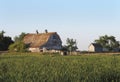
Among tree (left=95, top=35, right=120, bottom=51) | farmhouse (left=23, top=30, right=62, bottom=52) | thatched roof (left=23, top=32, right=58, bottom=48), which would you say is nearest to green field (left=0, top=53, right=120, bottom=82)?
farmhouse (left=23, top=30, right=62, bottom=52)

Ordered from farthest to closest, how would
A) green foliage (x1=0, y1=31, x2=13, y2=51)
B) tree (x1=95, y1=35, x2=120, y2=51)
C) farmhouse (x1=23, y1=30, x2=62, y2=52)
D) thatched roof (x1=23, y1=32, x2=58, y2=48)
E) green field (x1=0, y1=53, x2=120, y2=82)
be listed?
tree (x1=95, y1=35, x2=120, y2=51) → thatched roof (x1=23, y1=32, x2=58, y2=48) → farmhouse (x1=23, y1=30, x2=62, y2=52) → green foliage (x1=0, y1=31, x2=13, y2=51) → green field (x1=0, y1=53, x2=120, y2=82)

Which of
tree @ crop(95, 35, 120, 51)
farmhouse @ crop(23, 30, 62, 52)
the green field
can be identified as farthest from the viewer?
tree @ crop(95, 35, 120, 51)

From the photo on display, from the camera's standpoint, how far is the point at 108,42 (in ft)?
358

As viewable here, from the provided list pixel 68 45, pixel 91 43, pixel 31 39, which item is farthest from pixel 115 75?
pixel 91 43

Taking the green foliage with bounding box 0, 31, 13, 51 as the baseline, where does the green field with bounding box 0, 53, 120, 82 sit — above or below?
below

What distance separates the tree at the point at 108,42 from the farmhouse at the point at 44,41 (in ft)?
68.9

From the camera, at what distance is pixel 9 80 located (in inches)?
476

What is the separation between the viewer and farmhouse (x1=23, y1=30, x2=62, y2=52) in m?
86.7

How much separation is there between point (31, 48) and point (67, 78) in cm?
7657

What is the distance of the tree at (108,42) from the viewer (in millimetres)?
107906

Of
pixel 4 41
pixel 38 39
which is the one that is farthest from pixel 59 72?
pixel 38 39

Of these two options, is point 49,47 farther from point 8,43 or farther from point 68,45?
point 68,45

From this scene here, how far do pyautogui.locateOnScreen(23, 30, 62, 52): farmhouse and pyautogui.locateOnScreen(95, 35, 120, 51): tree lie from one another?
21.0m

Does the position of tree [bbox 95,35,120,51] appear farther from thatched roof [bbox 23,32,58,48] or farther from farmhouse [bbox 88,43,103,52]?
thatched roof [bbox 23,32,58,48]
